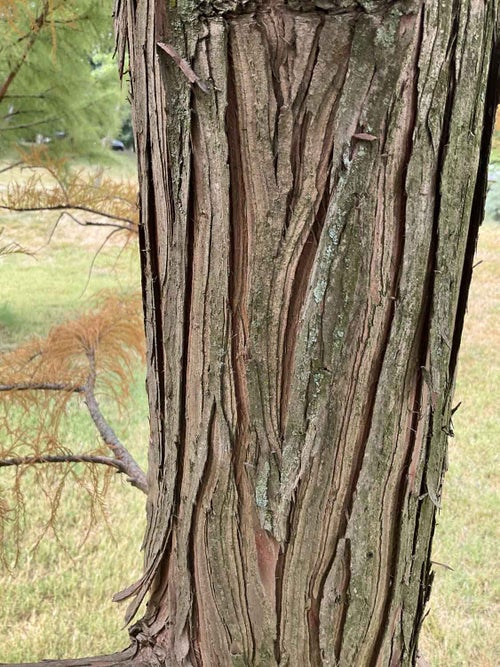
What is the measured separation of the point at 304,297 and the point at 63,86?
8.85 ft

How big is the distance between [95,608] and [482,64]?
6.08 ft

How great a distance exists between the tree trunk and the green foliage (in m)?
1.81

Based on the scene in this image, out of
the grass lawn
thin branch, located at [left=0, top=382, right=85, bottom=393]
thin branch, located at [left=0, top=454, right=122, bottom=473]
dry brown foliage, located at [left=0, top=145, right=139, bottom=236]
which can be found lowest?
the grass lawn

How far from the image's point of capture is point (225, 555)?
0.55m

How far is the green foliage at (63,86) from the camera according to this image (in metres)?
2.20

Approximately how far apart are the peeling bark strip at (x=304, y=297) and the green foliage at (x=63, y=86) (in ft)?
5.94

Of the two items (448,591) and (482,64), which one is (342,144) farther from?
(448,591)

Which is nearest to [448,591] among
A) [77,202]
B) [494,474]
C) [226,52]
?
[494,474]

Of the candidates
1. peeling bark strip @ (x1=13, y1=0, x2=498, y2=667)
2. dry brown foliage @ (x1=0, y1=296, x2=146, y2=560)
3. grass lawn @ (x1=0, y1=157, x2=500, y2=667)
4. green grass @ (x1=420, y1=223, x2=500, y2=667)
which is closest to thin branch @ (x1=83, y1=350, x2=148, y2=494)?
dry brown foliage @ (x1=0, y1=296, x2=146, y2=560)

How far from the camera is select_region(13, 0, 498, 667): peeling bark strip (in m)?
0.44

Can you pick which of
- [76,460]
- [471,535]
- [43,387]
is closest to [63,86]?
[43,387]

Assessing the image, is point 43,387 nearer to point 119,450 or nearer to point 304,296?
Result: point 119,450

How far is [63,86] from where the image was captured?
2822 mm

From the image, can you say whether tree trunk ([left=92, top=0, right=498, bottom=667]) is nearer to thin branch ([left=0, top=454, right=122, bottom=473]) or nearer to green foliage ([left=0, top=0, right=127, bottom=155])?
thin branch ([left=0, top=454, right=122, bottom=473])
